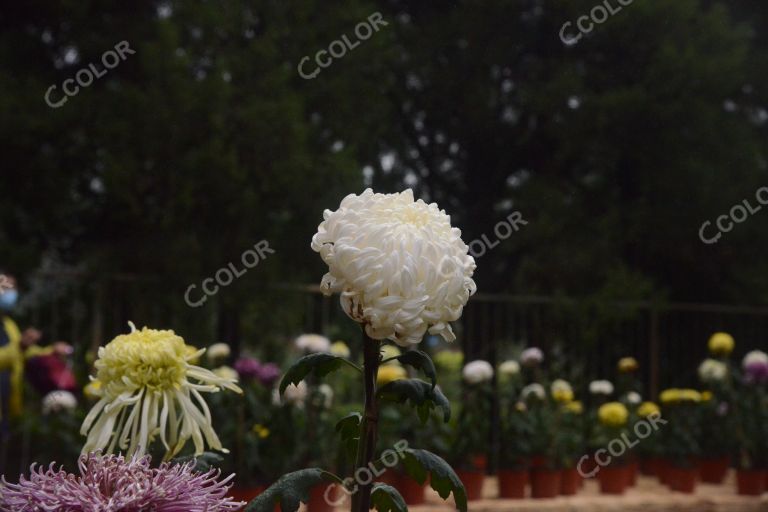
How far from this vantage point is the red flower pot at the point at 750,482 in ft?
17.7

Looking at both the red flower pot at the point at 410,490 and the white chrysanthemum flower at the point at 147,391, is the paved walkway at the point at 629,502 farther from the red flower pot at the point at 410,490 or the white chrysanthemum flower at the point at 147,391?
the white chrysanthemum flower at the point at 147,391

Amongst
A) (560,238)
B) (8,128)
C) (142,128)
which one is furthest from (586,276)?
(8,128)

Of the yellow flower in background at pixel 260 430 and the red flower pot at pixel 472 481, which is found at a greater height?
the yellow flower in background at pixel 260 430

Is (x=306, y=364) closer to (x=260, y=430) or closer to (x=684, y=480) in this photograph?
(x=260, y=430)

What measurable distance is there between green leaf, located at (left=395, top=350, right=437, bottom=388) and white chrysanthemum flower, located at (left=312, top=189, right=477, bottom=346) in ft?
0.13

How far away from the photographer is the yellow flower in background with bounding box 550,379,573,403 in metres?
5.15

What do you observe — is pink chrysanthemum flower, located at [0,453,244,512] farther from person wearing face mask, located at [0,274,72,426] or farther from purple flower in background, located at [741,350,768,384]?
purple flower in background, located at [741,350,768,384]

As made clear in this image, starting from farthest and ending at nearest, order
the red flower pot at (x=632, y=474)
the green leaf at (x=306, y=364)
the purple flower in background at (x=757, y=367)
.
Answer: the purple flower in background at (x=757, y=367) → the red flower pot at (x=632, y=474) → the green leaf at (x=306, y=364)

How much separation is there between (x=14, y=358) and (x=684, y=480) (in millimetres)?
3680

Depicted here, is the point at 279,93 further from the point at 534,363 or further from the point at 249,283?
the point at 534,363

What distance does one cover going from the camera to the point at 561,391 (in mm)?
5188

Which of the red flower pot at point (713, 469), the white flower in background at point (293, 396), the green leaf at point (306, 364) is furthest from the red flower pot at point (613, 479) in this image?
the green leaf at point (306, 364)

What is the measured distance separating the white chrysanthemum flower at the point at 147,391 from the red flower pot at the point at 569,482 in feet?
12.4

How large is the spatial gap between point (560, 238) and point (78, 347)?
3.50 meters
